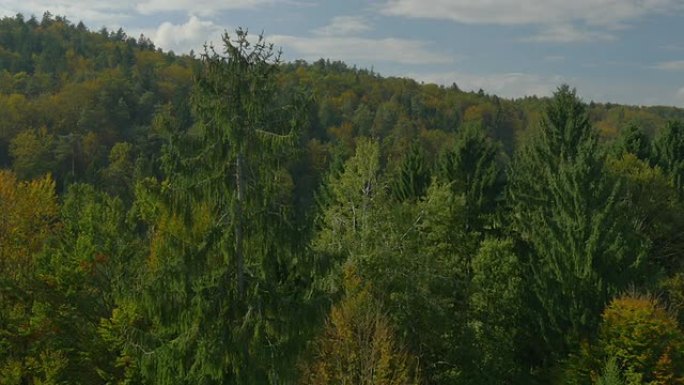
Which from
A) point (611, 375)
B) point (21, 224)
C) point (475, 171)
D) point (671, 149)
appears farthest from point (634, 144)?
point (21, 224)

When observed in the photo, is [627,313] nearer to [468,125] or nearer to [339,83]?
[468,125]

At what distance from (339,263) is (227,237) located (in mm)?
3539

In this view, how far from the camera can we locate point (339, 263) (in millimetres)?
16000

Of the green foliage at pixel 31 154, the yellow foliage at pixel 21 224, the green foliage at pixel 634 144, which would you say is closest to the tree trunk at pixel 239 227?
the yellow foliage at pixel 21 224

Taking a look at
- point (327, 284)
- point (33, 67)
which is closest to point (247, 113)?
point (327, 284)

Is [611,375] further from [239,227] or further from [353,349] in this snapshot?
[239,227]

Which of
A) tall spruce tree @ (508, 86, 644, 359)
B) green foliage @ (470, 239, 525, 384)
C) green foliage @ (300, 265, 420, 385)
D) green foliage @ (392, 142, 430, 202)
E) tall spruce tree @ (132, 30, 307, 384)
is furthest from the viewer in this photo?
green foliage @ (392, 142, 430, 202)

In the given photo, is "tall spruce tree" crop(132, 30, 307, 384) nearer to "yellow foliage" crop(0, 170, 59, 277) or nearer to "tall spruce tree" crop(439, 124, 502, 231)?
"yellow foliage" crop(0, 170, 59, 277)

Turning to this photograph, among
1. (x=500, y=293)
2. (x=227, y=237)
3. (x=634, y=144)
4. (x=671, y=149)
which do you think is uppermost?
(x=634, y=144)

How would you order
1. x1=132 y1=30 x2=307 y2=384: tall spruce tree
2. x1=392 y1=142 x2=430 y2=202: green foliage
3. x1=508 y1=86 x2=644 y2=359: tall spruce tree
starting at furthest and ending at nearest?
x1=392 y1=142 x2=430 y2=202: green foliage < x1=508 y1=86 x2=644 y2=359: tall spruce tree < x1=132 y1=30 x2=307 y2=384: tall spruce tree

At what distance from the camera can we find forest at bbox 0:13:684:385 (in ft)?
43.2

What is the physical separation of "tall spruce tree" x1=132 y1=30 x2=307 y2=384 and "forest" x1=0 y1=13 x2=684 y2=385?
4 centimetres

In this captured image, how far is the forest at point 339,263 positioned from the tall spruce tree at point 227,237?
40mm

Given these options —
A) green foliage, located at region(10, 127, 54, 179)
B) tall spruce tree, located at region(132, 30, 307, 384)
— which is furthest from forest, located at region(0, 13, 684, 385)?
green foliage, located at region(10, 127, 54, 179)
